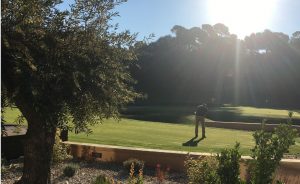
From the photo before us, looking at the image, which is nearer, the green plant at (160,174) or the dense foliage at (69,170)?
the green plant at (160,174)

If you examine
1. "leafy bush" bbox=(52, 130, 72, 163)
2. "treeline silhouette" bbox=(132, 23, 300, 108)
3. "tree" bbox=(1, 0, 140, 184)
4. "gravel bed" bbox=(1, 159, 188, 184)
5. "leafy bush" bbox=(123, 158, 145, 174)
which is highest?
"treeline silhouette" bbox=(132, 23, 300, 108)

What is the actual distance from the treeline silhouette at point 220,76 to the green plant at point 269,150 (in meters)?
63.3

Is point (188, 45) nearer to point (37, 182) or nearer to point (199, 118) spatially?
point (199, 118)

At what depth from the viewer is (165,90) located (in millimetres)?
72000

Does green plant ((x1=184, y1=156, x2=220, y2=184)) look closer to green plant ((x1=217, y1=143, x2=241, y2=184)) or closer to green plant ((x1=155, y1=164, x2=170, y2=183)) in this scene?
green plant ((x1=217, y1=143, x2=241, y2=184))

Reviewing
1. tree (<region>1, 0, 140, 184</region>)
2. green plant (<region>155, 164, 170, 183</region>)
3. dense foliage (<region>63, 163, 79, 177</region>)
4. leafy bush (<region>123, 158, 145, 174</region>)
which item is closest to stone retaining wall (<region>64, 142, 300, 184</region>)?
leafy bush (<region>123, 158, 145, 174</region>)

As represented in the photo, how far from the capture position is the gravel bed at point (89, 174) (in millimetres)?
10602

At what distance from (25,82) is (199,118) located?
1487cm

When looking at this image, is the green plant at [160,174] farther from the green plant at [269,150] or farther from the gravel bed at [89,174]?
the green plant at [269,150]

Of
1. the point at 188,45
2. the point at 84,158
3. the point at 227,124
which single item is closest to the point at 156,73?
the point at 188,45

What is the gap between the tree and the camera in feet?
21.6

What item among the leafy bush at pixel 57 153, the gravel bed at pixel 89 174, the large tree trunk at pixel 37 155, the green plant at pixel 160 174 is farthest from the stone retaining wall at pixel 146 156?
the large tree trunk at pixel 37 155

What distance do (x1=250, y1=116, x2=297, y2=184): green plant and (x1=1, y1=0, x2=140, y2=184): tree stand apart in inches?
114

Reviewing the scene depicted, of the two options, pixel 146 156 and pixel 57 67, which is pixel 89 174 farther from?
pixel 57 67
